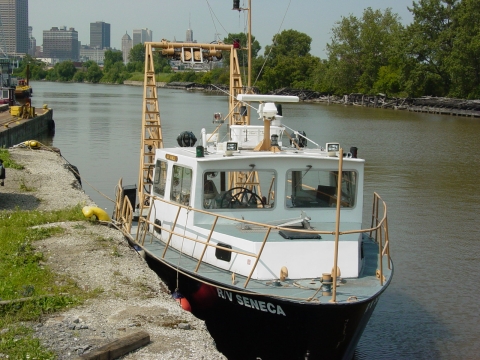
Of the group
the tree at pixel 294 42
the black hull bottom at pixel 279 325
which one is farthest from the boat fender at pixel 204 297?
the tree at pixel 294 42

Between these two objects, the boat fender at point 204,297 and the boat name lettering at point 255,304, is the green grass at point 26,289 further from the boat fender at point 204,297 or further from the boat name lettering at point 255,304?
the boat name lettering at point 255,304

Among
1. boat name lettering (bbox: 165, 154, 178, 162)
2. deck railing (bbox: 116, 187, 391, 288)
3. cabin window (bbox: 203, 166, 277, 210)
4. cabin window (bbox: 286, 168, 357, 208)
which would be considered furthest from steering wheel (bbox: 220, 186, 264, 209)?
boat name lettering (bbox: 165, 154, 178, 162)

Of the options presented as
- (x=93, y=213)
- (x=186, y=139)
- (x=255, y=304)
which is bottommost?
(x=255, y=304)

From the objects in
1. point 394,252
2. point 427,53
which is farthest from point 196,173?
point 427,53

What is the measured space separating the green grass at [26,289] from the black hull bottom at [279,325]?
1973mm

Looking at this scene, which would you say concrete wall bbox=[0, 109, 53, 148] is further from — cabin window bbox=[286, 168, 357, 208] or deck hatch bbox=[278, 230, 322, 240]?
deck hatch bbox=[278, 230, 322, 240]

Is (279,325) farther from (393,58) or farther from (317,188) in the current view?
(393,58)

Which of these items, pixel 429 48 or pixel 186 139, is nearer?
pixel 186 139

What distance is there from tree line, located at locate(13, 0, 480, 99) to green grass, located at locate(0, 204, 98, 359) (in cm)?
4861

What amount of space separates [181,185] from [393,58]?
87.9 m

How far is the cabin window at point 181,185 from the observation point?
11656 millimetres

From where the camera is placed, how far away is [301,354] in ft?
31.1

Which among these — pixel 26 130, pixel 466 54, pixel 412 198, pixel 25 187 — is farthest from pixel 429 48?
pixel 25 187

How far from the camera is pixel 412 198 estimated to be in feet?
83.5
